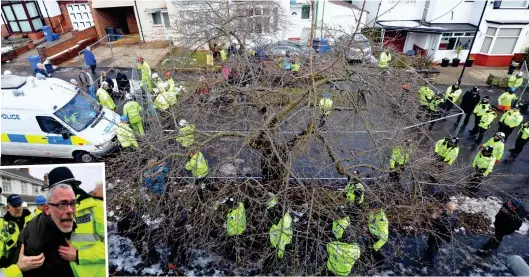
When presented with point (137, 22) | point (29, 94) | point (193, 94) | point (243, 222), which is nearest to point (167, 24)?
point (137, 22)

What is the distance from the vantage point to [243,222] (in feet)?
17.2

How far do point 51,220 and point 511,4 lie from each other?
20664 mm

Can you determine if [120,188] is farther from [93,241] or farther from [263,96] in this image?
[263,96]

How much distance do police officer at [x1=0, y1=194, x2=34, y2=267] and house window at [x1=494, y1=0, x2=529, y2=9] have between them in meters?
20.2

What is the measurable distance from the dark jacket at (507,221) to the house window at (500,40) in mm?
14379

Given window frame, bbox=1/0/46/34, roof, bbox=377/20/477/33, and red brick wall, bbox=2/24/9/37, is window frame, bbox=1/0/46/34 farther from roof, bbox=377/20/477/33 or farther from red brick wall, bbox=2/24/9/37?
roof, bbox=377/20/477/33

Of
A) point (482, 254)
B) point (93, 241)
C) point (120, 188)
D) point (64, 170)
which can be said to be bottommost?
point (482, 254)

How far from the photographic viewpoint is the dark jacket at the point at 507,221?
18.4 feet

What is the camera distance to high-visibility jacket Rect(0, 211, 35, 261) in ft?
8.23

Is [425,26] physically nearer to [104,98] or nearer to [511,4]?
[511,4]

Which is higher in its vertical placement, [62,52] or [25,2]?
[25,2]

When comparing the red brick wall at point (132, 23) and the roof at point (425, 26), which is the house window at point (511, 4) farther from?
the red brick wall at point (132, 23)

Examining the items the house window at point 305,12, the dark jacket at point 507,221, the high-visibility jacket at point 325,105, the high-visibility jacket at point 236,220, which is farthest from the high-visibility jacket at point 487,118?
the house window at point 305,12

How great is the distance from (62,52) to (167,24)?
231 inches
